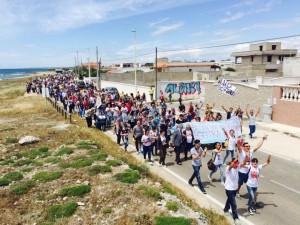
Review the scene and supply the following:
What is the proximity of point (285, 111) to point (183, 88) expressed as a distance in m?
17.1

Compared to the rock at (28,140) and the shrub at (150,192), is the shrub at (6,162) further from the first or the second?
the shrub at (150,192)

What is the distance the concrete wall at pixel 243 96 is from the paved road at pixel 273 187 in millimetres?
7418

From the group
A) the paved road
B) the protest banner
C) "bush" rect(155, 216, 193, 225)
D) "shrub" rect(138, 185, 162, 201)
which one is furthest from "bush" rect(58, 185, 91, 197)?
the protest banner

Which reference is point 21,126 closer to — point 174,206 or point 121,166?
point 121,166

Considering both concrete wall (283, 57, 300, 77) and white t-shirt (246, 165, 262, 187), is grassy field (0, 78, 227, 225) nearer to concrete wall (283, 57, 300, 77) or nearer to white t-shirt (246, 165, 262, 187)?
white t-shirt (246, 165, 262, 187)

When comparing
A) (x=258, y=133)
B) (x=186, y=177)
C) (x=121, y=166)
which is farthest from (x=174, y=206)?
(x=258, y=133)

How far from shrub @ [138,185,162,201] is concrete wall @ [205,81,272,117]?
49.7 feet

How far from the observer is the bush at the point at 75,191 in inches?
374

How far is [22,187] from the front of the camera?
397 inches

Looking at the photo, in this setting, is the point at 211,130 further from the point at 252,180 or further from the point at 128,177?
the point at 252,180

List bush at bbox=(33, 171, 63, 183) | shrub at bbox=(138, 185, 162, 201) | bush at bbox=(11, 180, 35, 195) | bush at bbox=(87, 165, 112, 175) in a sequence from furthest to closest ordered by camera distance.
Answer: bush at bbox=(87, 165, 112, 175), bush at bbox=(33, 171, 63, 183), bush at bbox=(11, 180, 35, 195), shrub at bbox=(138, 185, 162, 201)

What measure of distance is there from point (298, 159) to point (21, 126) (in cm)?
1866

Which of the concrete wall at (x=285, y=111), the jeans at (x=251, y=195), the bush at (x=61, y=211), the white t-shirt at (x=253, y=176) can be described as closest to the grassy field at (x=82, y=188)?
the bush at (x=61, y=211)

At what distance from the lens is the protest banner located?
14516 mm
